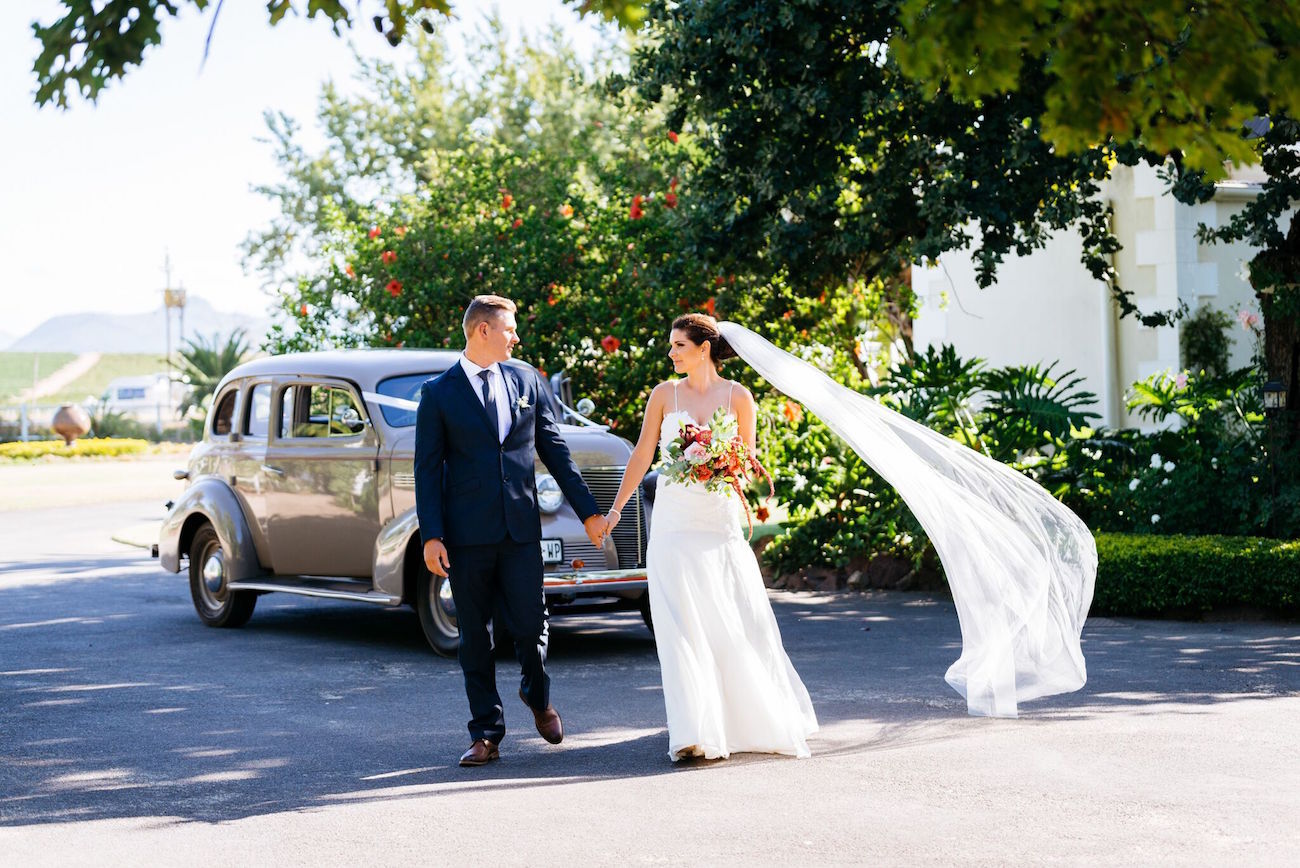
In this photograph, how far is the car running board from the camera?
10.5 metres

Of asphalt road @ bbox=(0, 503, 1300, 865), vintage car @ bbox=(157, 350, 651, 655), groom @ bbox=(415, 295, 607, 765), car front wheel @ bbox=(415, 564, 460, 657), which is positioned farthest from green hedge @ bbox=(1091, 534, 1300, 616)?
groom @ bbox=(415, 295, 607, 765)

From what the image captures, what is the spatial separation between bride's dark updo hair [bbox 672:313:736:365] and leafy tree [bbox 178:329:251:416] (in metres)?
40.9

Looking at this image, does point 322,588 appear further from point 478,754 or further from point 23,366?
point 23,366

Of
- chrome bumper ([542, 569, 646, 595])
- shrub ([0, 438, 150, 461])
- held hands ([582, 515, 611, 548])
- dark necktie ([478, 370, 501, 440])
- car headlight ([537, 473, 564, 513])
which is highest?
shrub ([0, 438, 150, 461])

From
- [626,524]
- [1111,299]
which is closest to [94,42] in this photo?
[626,524]

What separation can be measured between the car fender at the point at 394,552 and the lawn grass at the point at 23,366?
131m

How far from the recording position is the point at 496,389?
7434mm

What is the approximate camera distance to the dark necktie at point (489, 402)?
7363mm

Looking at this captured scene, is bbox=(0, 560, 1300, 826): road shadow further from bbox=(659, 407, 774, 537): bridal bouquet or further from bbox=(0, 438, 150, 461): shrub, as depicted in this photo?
bbox=(0, 438, 150, 461): shrub

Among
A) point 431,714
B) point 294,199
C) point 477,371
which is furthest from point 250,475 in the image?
point 294,199

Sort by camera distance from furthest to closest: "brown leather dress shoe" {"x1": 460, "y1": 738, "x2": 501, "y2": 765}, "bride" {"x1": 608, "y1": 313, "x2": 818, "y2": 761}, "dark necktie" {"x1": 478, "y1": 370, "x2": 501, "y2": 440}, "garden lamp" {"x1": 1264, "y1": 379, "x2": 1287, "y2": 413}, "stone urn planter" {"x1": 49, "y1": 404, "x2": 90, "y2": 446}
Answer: "stone urn planter" {"x1": 49, "y1": 404, "x2": 90, "y2": 446}, "garden lamp" {"x1": 1264, "y1": 379, "x2": 1287, "y2": 413}, "dark necktie" {"x1": 478, "y1": 370, "x2": 501, "y2": 440}, "bride" {"x1": 608, "y1": 313, "x2": 818, "y2": 761}, "brown leather dress shoe" {"x1": 460, "y1": 738, "x2": 501, "y2": 765}

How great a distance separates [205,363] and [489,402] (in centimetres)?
→ 4278

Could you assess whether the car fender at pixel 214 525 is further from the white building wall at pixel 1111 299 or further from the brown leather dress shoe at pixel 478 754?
the white building wall at pixel 1111 299

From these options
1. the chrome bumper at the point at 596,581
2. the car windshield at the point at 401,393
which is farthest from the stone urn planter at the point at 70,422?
the chrome bumper at the point at 596,581
